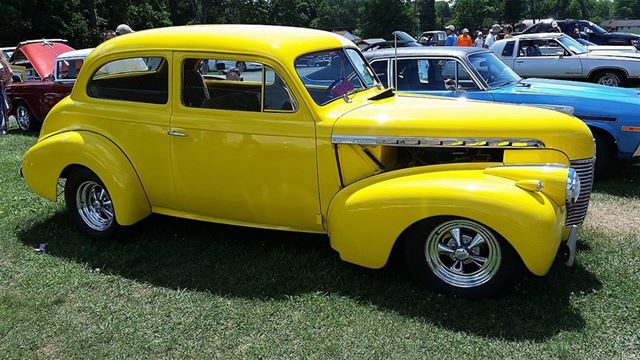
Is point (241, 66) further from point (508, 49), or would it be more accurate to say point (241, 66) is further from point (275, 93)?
point (508, 49)

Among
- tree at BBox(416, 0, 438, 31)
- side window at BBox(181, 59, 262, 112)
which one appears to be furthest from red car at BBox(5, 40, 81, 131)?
tree at BBox(416, 0, 438, 31)

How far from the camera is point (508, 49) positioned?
12.3 m

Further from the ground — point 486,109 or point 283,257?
point 486,109

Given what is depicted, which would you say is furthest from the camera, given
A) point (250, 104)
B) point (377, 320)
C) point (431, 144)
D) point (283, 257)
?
point (283, 257)

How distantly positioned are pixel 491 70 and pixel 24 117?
30.4ft

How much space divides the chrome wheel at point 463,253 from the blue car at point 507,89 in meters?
3.29

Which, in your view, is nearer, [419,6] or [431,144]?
[431,144]

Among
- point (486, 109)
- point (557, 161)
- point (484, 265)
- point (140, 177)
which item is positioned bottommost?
point (484, 265)

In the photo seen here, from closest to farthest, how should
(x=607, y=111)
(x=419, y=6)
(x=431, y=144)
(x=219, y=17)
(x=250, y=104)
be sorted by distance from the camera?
(x=431, y=144)
(x=250, y=104)
(x=607, y=111)
(x=219, y=17)
(x=419, y=6)

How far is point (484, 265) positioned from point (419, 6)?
10024 centimetres

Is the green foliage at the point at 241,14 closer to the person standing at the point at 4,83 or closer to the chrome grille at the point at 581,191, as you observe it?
the person standing at the point at 4,83

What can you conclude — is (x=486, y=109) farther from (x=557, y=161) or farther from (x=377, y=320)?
(x=377, y=320)

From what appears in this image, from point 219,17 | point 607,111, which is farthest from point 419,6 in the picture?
point 607,111

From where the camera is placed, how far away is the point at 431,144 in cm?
379
